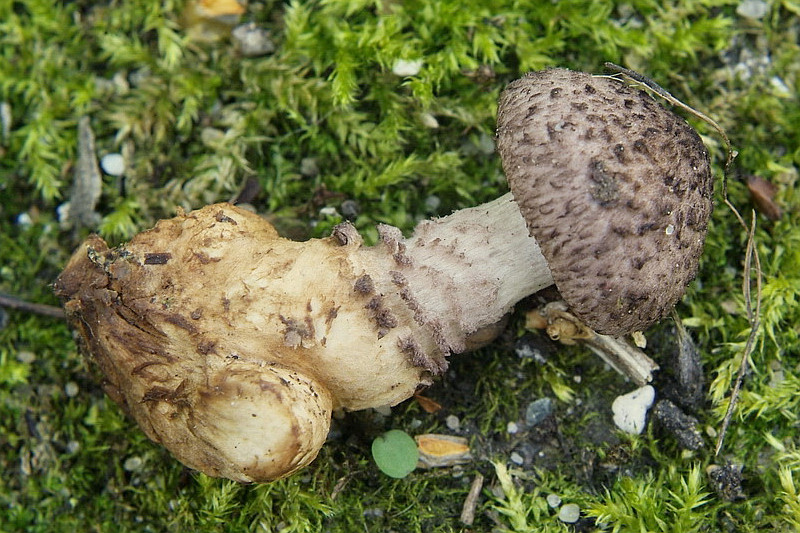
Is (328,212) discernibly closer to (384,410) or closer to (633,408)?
(384,410)

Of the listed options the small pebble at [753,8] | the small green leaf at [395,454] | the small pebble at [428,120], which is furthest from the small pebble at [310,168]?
the small pebble at [753,8]

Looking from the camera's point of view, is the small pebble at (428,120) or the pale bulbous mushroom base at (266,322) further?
the small pebble at (428,120)

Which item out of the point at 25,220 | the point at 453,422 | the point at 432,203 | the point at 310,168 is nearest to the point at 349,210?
the point at 310,168

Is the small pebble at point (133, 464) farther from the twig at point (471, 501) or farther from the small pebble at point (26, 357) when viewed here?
the twig at point (471, 501)

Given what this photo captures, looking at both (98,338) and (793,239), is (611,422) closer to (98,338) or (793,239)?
(793,239)

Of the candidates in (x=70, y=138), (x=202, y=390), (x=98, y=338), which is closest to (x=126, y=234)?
(x=70, y=138)

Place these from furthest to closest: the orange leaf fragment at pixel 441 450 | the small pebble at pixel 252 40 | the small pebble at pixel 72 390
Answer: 1. the small pebble at pixel 252 40
2. the small pebble at pixel 72 390
3. the orange leaf fragment at pixel 441 450
